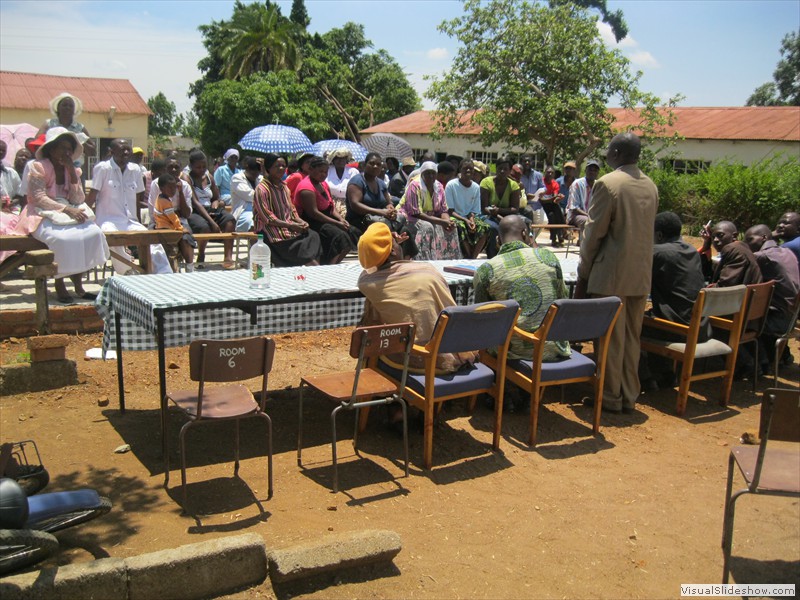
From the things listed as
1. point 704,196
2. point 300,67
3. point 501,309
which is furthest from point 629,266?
point 300,67

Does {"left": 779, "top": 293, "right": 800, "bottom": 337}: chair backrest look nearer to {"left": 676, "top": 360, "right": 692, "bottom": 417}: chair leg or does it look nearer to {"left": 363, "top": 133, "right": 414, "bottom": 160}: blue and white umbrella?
{"left": 676, "top": 360, "right": 692, "bottom": 417}: chair leg

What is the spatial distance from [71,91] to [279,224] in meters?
32.3

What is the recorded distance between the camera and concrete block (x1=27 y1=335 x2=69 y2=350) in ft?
17.9

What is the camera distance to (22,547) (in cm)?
281

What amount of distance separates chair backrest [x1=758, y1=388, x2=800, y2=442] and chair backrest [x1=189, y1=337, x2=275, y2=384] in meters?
2.47

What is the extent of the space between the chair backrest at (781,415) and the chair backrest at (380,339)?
6.28ft

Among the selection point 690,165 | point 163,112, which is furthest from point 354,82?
point 163,112

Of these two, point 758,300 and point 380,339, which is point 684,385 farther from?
point 380,339

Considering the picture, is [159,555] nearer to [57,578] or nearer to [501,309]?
[57,578]

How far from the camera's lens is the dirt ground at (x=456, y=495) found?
139 inches

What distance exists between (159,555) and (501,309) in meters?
2.37

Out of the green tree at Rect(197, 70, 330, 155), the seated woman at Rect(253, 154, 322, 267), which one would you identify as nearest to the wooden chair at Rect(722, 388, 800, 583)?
the seated woman at Rect(253, 154, 322, 267)

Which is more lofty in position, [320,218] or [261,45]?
[261,45]

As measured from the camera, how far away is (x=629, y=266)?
17.9 feet
